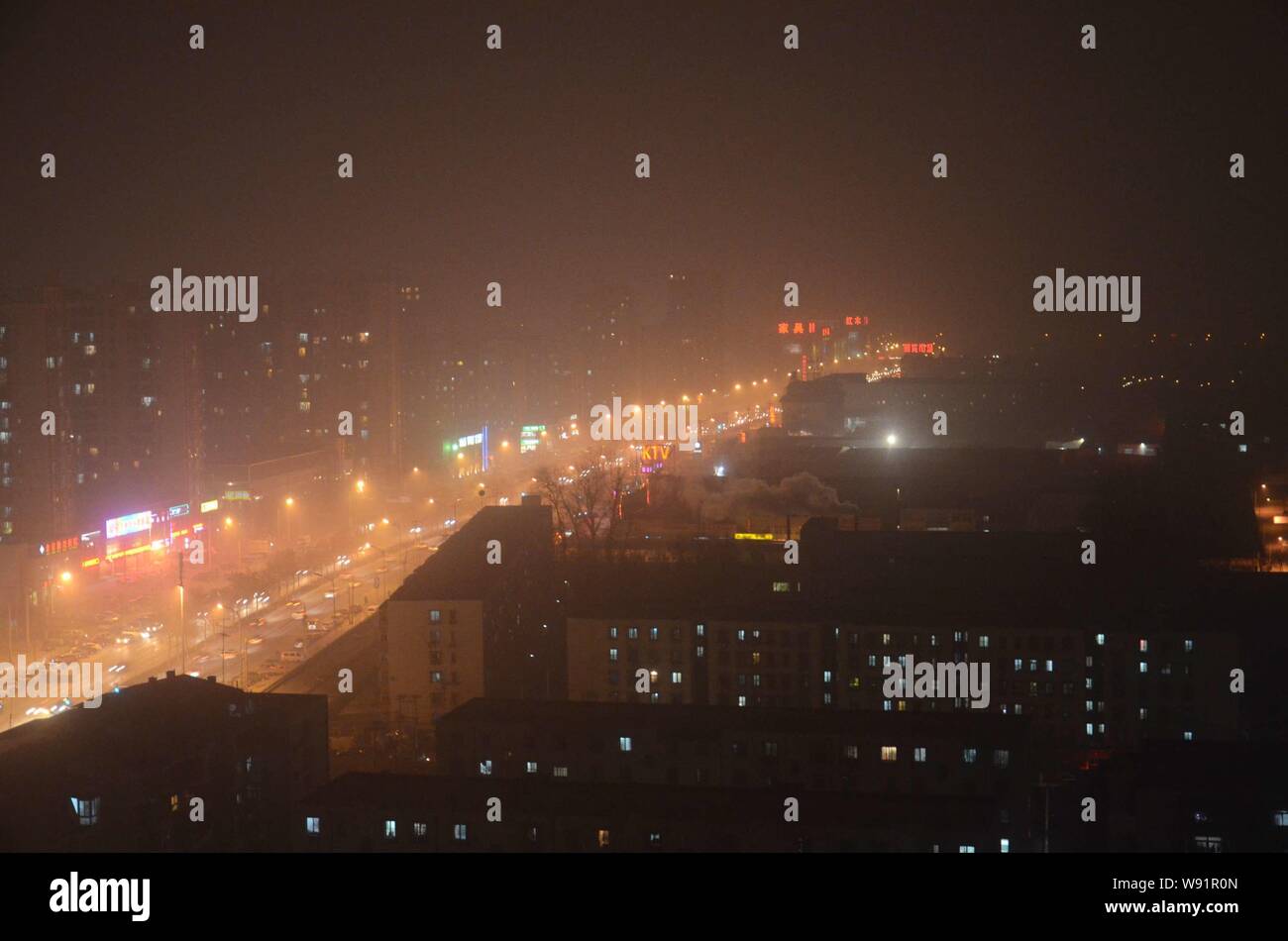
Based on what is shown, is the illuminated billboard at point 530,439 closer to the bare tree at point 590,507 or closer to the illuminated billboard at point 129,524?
the bare tree at point 590,507

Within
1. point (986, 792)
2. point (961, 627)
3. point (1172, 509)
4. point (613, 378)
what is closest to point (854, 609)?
point (961, 627)

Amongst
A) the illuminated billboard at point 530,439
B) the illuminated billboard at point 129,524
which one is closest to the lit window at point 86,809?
the illuminated billboard at point 129,524

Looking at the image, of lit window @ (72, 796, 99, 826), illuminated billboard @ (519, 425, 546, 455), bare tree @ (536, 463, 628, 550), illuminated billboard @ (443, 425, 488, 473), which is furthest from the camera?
illuminated billboard @ (519, 425, 546, 455)

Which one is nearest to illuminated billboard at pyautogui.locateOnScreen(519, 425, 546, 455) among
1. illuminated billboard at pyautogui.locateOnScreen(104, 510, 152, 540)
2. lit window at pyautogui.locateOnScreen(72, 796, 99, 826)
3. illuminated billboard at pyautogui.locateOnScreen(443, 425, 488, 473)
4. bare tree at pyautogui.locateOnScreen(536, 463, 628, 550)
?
illuminated billboard at pyautogui.locateOnScreen(443, 425, 488, 473)

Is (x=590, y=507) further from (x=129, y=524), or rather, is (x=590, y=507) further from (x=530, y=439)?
(x=530, y=439)

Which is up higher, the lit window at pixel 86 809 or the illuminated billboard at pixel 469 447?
the illuminated billboard at pixel 469 447

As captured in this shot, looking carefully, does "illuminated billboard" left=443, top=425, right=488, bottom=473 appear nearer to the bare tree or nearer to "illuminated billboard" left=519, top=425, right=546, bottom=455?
"illuminated billboard" left=519, top=425, right=546, bottom=455

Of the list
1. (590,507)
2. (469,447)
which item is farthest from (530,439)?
(590,507)
